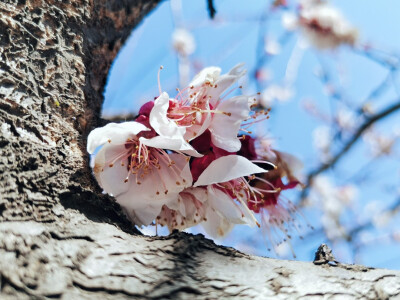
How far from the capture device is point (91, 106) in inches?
33.4

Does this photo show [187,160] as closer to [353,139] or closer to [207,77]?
[207,77]

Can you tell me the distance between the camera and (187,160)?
82cm

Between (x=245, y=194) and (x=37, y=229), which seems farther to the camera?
(x=245, y=194)

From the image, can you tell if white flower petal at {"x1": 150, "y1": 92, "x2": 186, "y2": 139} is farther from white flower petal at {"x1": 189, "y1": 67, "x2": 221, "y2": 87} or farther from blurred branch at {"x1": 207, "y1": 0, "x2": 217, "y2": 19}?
blurred branch at {"x1": 207, "y1": 0, "x2": 217, "y2": 19}

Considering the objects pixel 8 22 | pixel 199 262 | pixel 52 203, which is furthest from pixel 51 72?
pixel 199 262

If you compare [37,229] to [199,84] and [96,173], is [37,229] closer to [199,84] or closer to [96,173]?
[96,173]

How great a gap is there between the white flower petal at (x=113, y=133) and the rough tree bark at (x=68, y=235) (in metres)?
0.03

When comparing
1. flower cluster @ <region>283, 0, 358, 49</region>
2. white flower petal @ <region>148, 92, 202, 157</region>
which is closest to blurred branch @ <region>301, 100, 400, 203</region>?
white flower petal @ <region>148, 92, 202, 157</region>

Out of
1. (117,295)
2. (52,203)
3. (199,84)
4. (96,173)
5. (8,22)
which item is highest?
(199,84)

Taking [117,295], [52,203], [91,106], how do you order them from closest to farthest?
[117,295] < [52,203] < [91,106]

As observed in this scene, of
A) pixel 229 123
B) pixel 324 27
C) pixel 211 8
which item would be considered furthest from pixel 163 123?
pixel 324 27

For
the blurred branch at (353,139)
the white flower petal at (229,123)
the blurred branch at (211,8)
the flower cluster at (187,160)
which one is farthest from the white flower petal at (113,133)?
the blurred branch at (353,139)

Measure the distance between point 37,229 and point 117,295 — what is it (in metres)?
0.14

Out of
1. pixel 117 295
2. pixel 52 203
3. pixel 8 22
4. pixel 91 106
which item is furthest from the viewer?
pixel 91 106
